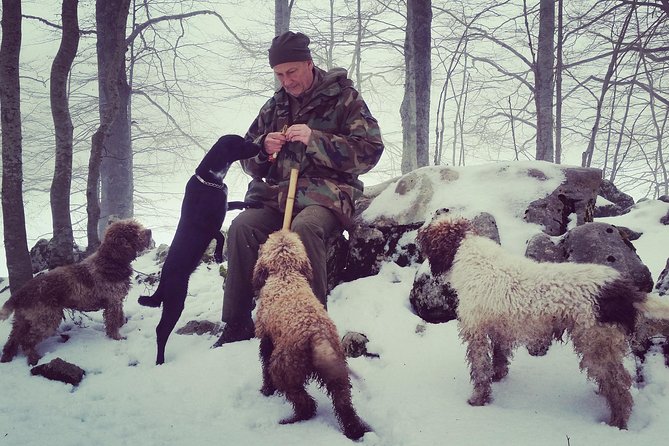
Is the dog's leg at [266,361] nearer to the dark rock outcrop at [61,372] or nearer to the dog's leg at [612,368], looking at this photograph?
the dark rock outcrop at [61,372]

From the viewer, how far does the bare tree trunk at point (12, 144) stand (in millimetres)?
4570

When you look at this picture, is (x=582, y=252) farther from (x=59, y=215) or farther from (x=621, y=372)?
(x=59, y=215)

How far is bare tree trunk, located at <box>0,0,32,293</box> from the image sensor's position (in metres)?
4.57

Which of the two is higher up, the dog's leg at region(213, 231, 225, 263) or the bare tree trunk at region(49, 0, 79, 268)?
the bare tree trunk at region(49, 0, 79, 268)

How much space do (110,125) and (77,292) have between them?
2680 millimetres

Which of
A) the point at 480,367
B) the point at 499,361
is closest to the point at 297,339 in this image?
the point at 480,367

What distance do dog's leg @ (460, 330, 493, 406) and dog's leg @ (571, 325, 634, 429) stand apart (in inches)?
24.5

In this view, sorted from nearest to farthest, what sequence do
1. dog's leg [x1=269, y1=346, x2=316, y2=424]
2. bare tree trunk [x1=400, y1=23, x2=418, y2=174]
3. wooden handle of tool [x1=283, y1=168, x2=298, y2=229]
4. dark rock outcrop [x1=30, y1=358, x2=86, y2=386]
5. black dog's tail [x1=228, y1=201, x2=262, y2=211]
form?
dog's leg [x1=269, y1=346, x2=316, y2=424] → dark rock outcrop [x1=30, y1=358, x2=86, y2=386] → wooden handle of tool [x1=283, y1=168, x2=298, y2=229] → black dog's tail [x1=228, y1=201, x2=262, y2=211] → bare tree trunk [x1=400, y1=23, x2=418, y2=174]

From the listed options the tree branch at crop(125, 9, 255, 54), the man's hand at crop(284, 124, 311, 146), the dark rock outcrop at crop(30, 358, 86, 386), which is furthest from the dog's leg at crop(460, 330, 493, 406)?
the tree branch at crop(125, 9, 255, 54)

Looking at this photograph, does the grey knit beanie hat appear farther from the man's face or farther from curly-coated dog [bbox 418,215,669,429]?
curly-coated dog [bbox 418,215,669,429]

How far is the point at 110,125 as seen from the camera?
5.76 metres

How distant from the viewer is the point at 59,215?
17.5ft

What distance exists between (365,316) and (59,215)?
4213 mm

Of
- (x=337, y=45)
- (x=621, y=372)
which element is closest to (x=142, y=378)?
(x=621, y=372)
